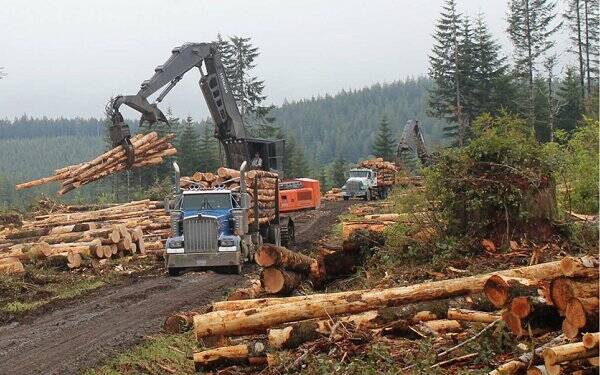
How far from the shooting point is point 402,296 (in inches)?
318

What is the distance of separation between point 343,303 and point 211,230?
354 inches

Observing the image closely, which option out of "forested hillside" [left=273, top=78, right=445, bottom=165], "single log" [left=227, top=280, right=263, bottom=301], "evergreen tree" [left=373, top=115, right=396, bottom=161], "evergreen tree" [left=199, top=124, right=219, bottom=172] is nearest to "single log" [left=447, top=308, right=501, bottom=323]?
"single log" [left=227, top=280, right=263, bottom=301]

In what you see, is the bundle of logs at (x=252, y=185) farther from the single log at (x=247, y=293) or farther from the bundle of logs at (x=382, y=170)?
the bundle of logs at (x=382, y=170)

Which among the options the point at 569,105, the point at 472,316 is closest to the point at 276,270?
the point at 472,316

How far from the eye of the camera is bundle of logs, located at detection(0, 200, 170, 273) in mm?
18312

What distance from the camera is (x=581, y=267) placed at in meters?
6.73

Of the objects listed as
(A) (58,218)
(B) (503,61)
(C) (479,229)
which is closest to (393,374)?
(C) (479,229)

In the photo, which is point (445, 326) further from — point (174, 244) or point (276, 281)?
point (174, 244)

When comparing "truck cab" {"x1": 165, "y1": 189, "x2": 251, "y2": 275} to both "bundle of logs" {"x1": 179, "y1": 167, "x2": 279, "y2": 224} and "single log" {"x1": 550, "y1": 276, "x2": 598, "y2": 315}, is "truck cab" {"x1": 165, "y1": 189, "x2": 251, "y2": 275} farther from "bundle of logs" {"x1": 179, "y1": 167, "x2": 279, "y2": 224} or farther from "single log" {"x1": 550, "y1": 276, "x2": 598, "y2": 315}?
"single log" {"x1": 550, "y1": 276, "x2": 598, "y2": 315}

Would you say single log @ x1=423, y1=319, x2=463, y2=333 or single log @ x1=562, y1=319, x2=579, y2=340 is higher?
single log @ x1=562, y1=319, x2=579, y2=340

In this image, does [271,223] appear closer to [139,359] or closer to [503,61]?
[139,359]

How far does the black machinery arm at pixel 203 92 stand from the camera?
2047cm

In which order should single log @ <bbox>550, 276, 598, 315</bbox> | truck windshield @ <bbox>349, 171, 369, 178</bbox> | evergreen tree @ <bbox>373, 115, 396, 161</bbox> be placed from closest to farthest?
1. single log @ <bbox>550, 276, 598, 315</bbox>
2. truck windshield @ <bbox>349, 171, 369, 178</bbox>
3. evergreen tree @ <bbox>373, 115, 396, 161</bbox>

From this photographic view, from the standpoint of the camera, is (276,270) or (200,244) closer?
(276,270)
